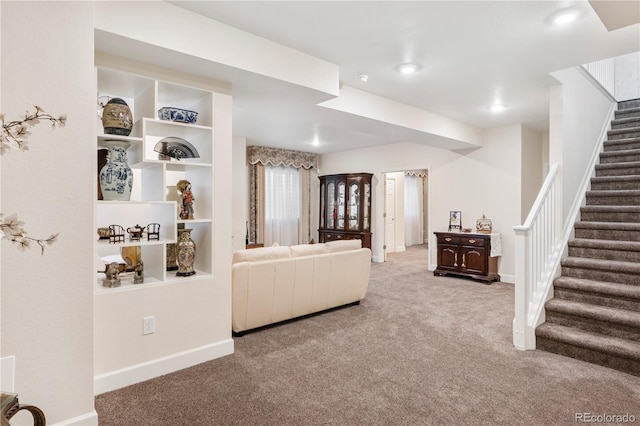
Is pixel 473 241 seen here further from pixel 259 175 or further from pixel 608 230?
pixel 259 175

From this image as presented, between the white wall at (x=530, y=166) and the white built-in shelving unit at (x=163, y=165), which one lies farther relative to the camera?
the white wall at (x=530, y=166)

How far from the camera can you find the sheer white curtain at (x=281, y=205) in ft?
25.6

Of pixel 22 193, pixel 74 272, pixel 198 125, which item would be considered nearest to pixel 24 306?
pixel 74 272

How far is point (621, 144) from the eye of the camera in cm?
445

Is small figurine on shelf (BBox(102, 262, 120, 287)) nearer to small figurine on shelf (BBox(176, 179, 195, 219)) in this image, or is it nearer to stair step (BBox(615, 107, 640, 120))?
small figurine on shelf (BBox(176, 179, 195, 219))

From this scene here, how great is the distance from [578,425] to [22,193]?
122 inches

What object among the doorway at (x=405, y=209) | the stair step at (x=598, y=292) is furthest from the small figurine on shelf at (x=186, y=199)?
the doorway at (x=405, y=209)

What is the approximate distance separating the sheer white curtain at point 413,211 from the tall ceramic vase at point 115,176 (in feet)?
28.2

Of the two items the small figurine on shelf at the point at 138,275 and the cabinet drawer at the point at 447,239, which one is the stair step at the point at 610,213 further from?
the small figurine on shelf at the point at 138,275

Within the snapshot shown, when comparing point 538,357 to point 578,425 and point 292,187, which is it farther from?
point 292,187

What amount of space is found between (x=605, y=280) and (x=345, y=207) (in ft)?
16.4

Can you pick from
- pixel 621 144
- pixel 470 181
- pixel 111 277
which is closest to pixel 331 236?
pixel 470 181

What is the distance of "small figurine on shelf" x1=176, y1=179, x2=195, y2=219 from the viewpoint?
9.20ft

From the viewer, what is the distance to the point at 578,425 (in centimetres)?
199
